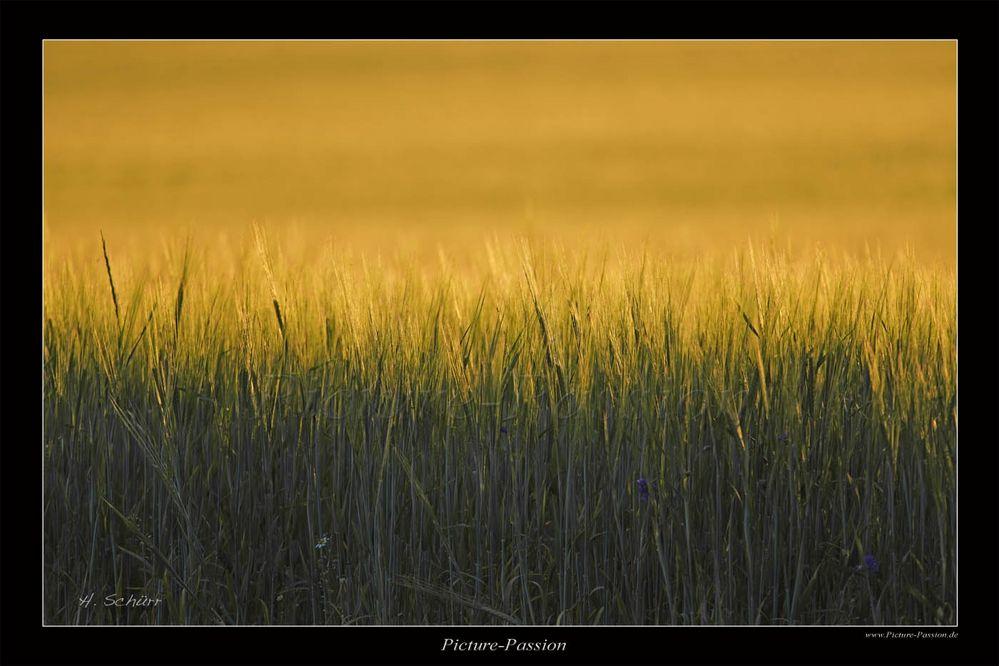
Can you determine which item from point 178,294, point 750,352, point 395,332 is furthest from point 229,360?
point 750,352

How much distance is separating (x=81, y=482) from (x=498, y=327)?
94 centimetres

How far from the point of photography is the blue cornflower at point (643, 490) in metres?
1.70

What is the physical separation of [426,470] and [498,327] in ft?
1.09

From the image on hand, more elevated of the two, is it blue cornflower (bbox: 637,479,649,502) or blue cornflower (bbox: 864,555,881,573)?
blue cornflower (bbox: 637,479,649,502)

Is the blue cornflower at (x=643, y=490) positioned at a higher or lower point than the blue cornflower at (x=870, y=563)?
higher

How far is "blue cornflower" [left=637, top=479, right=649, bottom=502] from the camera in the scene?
1.70m

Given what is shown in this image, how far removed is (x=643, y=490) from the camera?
1.70 meters

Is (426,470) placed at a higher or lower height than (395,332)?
lower

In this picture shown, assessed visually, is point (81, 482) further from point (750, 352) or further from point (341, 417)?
point (750, 352)

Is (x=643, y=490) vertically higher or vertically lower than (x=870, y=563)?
higher

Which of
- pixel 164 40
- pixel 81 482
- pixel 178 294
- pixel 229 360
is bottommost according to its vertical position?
pixel 81 482

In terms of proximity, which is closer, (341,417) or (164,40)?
(341,417)

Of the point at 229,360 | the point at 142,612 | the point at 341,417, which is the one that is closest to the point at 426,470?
the point at 341,417

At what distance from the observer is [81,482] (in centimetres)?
187
